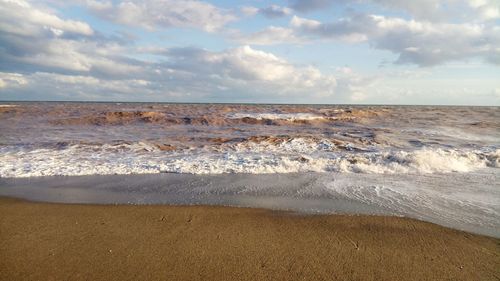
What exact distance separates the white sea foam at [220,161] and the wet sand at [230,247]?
3.14 m

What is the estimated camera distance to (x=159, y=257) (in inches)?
132

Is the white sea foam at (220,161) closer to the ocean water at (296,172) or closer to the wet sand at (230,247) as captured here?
the ocean water at (296,172)

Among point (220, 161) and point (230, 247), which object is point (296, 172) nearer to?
point (220, 161)

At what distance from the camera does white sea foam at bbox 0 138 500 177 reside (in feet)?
25.6

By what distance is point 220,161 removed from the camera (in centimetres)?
881

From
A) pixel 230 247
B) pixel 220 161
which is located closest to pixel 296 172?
pixel 220 161

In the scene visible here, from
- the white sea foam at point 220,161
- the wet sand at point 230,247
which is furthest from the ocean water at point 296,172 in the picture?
the wet sand at point 230,247

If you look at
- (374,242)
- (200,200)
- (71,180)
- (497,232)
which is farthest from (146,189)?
(497,232)

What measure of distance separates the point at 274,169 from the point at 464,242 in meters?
4.55

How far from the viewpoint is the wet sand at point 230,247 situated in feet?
10.2

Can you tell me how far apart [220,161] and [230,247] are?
528cm

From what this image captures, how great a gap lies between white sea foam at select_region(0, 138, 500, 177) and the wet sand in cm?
314

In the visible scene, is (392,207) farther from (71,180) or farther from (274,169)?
(71,180)

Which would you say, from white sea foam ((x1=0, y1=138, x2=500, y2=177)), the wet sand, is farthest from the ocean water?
the wet sand
